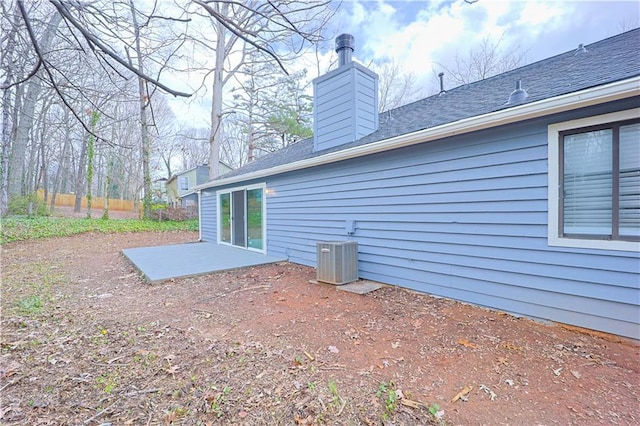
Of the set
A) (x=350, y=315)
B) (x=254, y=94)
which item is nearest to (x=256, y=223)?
(x=350, y=315)

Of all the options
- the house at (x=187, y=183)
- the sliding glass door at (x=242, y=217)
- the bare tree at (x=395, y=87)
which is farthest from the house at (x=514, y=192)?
the house at (x=187, y=183)

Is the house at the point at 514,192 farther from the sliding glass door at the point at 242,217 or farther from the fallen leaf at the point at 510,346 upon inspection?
the sliding glass door at the point at 242,217

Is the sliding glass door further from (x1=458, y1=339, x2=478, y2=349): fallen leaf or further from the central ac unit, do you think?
(x1=458, y1=339, x2=478, y2=349): fallen leaf

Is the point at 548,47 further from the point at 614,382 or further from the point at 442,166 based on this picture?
the point at 614,382

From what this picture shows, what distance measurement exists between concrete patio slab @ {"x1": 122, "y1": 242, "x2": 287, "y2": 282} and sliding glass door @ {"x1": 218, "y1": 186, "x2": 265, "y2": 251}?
34 centimetres

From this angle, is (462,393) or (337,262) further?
(337,262)

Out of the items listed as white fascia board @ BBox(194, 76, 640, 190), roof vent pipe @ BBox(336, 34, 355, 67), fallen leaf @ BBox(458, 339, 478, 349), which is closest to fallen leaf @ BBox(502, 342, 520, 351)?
fallen leaf @ BBox(458, 339, 478, 349)

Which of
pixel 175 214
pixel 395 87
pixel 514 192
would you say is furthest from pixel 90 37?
pixel 175 214

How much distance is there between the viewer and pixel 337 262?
479cm

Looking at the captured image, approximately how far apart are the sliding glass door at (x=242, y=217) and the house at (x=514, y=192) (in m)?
2.49

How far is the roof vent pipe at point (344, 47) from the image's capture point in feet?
20.7

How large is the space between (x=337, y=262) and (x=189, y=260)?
3.89m

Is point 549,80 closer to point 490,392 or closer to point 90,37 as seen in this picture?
point 490,392

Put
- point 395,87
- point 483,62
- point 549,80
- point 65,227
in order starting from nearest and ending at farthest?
1. point 549,80
2. point 65,227
3. point 483,62
4. point 395,87
